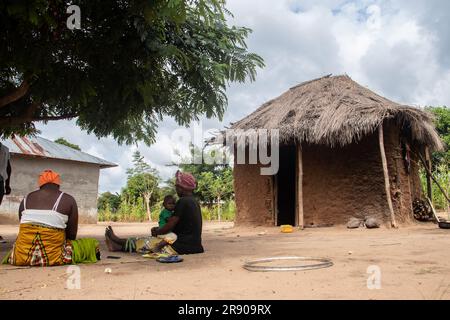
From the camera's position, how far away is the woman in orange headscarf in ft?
14.8

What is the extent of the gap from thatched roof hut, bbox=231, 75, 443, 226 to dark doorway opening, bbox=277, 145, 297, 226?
2090 mm

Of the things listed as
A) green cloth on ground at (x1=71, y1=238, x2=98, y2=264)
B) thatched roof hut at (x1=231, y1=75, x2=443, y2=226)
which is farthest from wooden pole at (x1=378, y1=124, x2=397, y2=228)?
green cloth on ground at (x1=71, y1=238, x2=98, y2=264)

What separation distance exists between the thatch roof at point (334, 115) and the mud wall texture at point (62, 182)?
9.66m

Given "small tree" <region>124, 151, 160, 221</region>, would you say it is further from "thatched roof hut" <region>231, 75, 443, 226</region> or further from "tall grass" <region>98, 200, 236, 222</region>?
"thatched roof hut" <region>231, 75, 443, 226</region>

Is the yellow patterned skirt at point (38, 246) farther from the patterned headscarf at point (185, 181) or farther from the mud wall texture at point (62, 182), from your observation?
the mud wall texture at point (62, 182)

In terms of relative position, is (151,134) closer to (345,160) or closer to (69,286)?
(345,160)

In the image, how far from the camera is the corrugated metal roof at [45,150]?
17384 mm

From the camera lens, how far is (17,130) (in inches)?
317

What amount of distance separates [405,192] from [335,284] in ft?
27.2

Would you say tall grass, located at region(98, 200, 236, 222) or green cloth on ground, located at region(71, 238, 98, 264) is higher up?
tall grass, located at region(98, 200, 236, 222)

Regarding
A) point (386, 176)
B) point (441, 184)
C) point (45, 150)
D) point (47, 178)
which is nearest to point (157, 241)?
point (47, 178)

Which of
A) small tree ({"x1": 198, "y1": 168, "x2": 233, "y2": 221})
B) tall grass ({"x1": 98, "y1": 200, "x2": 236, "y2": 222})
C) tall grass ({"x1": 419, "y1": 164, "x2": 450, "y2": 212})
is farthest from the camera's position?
small tree ({"x1": 198, "y1": 168, "x2": 233, "y2": 221})

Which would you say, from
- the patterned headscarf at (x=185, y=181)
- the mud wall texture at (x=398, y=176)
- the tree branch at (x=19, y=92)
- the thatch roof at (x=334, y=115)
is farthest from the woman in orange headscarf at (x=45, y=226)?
the mud wall texture at (x=398, y=176)
